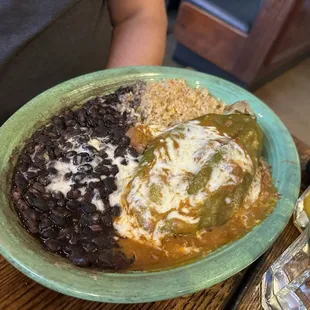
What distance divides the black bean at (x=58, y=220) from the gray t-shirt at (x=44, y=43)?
14.5 inches

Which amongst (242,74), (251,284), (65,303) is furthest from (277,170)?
(242,74)

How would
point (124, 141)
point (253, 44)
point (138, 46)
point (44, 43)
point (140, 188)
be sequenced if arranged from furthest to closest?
1. point (253, 44)
2. point (138, 46)
3. point (44, 43)
4. point (124, 141)
5. point (140, 188)

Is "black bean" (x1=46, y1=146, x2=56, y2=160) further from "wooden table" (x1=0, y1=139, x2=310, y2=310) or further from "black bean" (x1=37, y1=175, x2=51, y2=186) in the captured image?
"wooden table" (x1=0, y1=139, x2=310, y2=310)

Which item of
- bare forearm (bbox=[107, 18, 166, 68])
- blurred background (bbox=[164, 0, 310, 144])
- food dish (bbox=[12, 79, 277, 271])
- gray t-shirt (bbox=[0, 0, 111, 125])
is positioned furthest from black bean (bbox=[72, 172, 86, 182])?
blurred background (bbox=[164, 0, 310, 144])

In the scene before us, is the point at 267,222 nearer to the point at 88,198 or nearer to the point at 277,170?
the point at 277,170

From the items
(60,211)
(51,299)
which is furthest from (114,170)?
(51,299)

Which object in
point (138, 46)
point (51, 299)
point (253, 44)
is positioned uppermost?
point (138, 46)

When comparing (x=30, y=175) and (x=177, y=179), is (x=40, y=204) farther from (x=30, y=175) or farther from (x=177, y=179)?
(x=177, y=179)

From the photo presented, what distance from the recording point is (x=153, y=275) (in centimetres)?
58

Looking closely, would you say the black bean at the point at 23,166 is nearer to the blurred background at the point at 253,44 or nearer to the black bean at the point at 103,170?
the black bean at the point at 103,170

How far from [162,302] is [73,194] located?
0.22 m

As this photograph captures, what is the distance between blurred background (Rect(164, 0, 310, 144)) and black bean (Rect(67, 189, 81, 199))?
1531 mm

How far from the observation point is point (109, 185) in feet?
2.31

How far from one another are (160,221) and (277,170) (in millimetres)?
255
